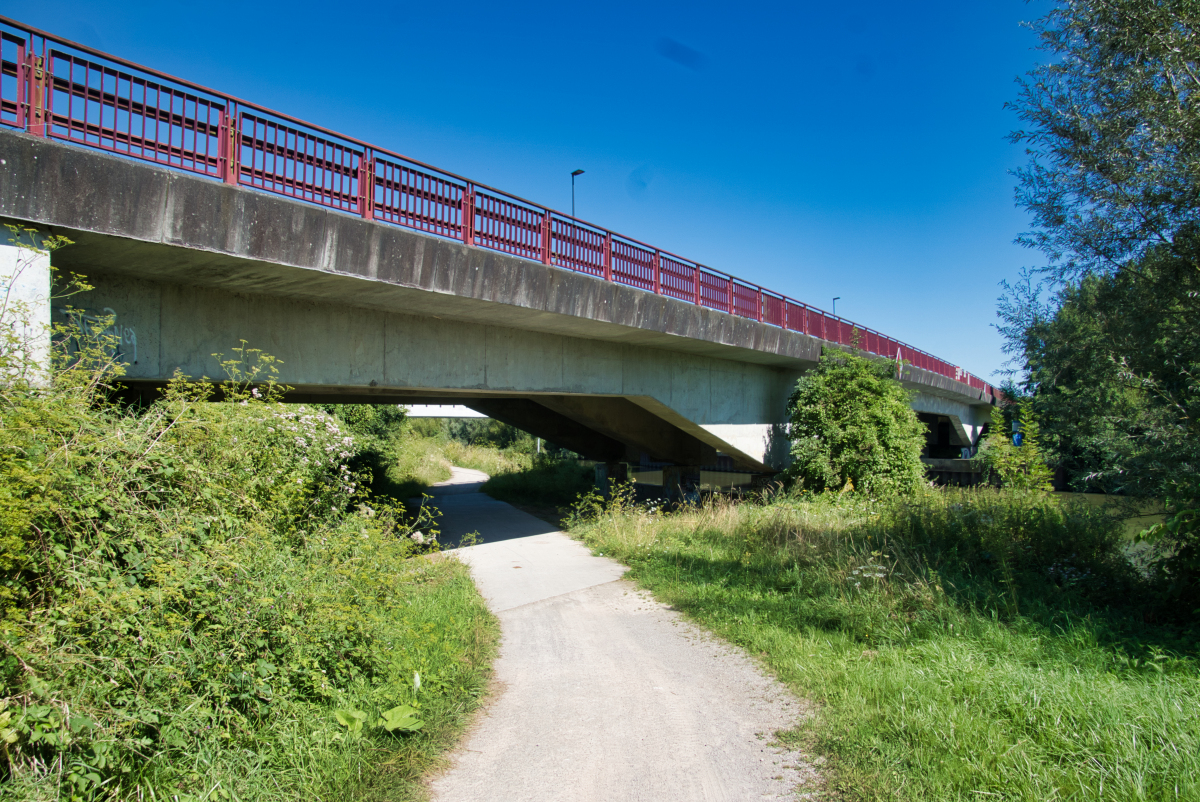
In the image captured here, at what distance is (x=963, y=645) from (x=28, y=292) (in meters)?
7.12

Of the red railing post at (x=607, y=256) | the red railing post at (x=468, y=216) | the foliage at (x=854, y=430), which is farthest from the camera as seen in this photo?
the foliage at (x=854, y=430)

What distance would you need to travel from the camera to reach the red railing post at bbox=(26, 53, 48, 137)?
4.56 metres

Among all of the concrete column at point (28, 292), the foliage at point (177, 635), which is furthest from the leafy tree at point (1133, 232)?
the concrete column at point (28, 292)

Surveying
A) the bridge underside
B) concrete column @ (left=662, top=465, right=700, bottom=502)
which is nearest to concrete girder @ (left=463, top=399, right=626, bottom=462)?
concrete column @ (left=662, top=465, right=700, bottom=502)

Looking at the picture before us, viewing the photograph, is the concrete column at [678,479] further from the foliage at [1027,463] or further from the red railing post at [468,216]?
the red railing post at [468,216]

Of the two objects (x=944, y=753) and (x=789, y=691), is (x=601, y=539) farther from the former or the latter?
(x=944, y=753)

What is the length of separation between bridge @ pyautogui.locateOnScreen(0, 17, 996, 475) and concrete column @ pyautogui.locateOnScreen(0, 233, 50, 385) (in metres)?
0.24

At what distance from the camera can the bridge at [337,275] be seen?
4.79 m

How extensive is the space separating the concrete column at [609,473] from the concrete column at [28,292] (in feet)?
45.0

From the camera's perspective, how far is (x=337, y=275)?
6.28 metres

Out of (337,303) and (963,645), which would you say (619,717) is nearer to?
(963,645)

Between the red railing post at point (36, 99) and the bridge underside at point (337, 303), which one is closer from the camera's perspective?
the red railing post at point (36, 99)

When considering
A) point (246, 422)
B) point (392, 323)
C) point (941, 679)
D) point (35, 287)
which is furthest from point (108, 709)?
point (392, 323)

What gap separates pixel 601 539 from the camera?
33.5ft
